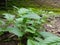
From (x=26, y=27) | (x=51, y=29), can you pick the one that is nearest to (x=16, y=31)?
(x=26, y=27)

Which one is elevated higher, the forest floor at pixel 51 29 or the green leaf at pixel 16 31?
the green leaf at pixel 16 31

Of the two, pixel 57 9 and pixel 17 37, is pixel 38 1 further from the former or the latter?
pixel 17 37

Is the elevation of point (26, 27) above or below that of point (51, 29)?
above

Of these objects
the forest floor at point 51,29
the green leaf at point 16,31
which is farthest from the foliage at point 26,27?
the forest floor at point 51,29

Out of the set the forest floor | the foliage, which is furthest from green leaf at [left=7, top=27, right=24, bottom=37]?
the forest floor

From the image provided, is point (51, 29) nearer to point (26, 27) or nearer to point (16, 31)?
point (26, 27)

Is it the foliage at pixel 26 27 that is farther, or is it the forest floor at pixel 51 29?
the forest floor at pixel 51 29

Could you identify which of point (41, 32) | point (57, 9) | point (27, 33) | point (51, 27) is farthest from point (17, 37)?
point (57, 9)

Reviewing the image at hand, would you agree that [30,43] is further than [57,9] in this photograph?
No

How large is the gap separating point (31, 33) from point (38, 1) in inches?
52.7

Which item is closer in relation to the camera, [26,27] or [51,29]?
[26,27]

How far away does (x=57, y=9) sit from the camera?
328 cm

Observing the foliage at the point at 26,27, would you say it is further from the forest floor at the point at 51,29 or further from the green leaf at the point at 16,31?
the forest floor at the point at 51,29

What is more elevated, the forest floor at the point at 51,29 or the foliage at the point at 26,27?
the foliage at the point at 26,27
